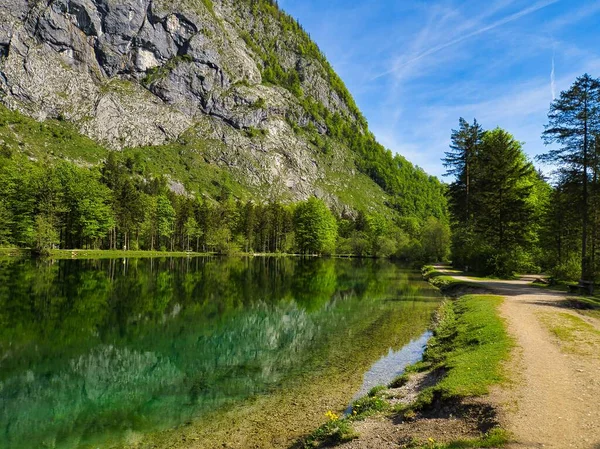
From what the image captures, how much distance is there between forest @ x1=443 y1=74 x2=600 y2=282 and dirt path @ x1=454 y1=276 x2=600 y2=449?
19.4m

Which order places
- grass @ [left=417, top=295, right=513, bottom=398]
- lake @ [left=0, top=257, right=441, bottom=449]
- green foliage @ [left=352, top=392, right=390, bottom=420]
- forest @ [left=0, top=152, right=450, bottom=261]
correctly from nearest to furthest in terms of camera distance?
green foliage @ [left=352, top=392, right=390, bottom=420]
lake @ [left=0, top=257, right=441, bottom=449]
grass @ [left=417, top=295, right=513, bottom=398]
forest @ [left=0, top=152, right=450, bottom=261]

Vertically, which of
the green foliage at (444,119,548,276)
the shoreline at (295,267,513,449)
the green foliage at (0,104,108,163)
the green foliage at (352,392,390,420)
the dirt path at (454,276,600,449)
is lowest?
the green foliage at (352,392,390,420)

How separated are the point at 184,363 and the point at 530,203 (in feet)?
153

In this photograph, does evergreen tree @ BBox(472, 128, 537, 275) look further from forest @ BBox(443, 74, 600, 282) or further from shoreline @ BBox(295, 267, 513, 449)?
shoreline @ BBox(295, 267, 513, 449)

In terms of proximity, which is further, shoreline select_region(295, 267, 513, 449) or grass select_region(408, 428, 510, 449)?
shoreline select_region(295, 267, 513, 449)

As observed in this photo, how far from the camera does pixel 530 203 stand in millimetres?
48625

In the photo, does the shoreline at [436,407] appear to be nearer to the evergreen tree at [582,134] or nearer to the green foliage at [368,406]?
the green foliage at [368,406]

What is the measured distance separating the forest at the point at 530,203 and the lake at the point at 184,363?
51.5 ft

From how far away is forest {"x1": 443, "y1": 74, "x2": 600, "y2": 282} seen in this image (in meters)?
33.0

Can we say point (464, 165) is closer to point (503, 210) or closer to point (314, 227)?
point (503, 210)

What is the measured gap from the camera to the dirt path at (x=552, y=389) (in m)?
7.94

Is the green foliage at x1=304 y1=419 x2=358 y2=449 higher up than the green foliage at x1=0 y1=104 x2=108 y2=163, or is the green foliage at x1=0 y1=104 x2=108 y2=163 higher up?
the green foliage at x1=0 y1=104 x2=108 y2=163

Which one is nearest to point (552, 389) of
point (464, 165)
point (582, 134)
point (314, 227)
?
point (582, 134)

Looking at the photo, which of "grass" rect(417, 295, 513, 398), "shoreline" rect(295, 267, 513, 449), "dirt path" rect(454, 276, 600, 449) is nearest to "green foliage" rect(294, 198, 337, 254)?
"grass" rect(417, 295, 513, 398)
